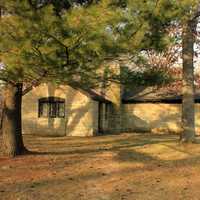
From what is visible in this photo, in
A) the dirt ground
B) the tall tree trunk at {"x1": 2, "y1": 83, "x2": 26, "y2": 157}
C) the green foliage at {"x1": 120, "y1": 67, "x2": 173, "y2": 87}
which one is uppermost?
the green foliage at {"x1": 120, "y1": 67, "x2": 173, "y2": 87}

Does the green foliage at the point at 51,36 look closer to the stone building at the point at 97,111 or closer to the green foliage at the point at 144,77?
the green foliage at the point at 144,77

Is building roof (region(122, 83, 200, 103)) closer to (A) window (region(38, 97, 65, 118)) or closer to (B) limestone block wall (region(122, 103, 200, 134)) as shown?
(B) limestone block wall (region(122, 103, 200, 134))

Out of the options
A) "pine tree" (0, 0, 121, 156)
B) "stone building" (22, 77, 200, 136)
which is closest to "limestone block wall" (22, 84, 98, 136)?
"stone building" (22, 77, 200, 136)

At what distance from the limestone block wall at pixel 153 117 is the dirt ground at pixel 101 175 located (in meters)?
13.1

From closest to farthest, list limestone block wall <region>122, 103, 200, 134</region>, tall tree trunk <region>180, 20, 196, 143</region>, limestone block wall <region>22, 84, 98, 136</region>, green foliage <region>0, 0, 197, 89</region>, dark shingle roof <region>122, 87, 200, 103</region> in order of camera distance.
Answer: green foliage <region>0, 0, 197, 89</region>
tall tree trunk <region>180, 20, 196, 143</region>
limestone block wall <region>22, 84, 98, 136</region>
limestone block wall <region>122, 103, 200, 134</region>
dark shingle roof <region>122, 87, 200, 103</region>

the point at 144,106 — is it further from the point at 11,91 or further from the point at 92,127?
the point at 11,91

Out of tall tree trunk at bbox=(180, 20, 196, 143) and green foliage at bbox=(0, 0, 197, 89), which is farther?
tall tree trunk at bbox=(180, 20, 196, 143)

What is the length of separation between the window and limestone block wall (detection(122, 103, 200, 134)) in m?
6.54

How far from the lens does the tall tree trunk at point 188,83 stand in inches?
677

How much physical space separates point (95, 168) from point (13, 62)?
395cm

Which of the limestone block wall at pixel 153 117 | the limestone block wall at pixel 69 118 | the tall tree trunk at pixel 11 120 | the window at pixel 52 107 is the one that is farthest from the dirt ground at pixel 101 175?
the limestone block wall at pixel 153 117

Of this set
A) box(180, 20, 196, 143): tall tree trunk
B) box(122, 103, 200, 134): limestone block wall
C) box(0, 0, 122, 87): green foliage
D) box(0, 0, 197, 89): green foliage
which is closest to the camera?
box(0, 0, 122, 87): green foliage

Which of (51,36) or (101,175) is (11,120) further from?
(51,36)

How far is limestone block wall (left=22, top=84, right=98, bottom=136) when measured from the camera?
77.5 ft
